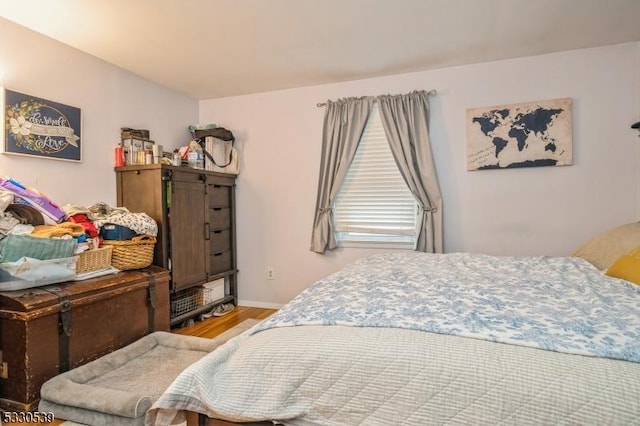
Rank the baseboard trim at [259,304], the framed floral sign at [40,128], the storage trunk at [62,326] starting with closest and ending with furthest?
the storage trunk at [62,326]
the framed floral sign at [40,128]
the baseboard trim at [259,304]

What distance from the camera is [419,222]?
3102 mm

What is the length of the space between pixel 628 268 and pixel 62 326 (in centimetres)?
292

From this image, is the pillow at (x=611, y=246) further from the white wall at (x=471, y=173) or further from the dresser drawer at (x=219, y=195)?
the dresser drawer at (x=219, y=195)

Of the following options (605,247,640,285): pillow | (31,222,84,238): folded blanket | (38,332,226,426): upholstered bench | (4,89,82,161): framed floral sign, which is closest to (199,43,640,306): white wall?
(605,247,640,285): pillow

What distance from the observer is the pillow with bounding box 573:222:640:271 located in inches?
77.5

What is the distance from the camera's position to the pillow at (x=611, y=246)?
1968 millimetres

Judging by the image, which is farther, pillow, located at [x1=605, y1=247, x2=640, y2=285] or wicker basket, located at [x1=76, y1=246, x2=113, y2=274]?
wicker basket, located at [x1=76, y1=246, x2=113, y2=274]

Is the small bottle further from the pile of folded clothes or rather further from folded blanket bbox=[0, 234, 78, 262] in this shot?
folded blanket bbox=[0, 234, 78, 262]

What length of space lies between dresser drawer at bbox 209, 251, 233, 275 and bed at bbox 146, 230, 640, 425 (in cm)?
227

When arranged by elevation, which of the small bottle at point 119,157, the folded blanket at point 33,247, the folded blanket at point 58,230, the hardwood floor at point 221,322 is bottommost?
the hardwood floor at point 221,322

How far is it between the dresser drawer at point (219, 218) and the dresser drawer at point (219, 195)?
0.05 metres

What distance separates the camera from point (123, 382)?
198 centimetres

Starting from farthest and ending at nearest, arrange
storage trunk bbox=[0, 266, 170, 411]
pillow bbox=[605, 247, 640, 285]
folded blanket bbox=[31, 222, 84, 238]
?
folded blanket bbox=[31, 222, 84, 238]
storage trunk bbox=[0, 266, 170, 411]
pillow bbox=[605, 247, 640, 285]

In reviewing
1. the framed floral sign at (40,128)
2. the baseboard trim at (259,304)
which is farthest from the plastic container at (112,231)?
the baseboard trim at (259,304)
